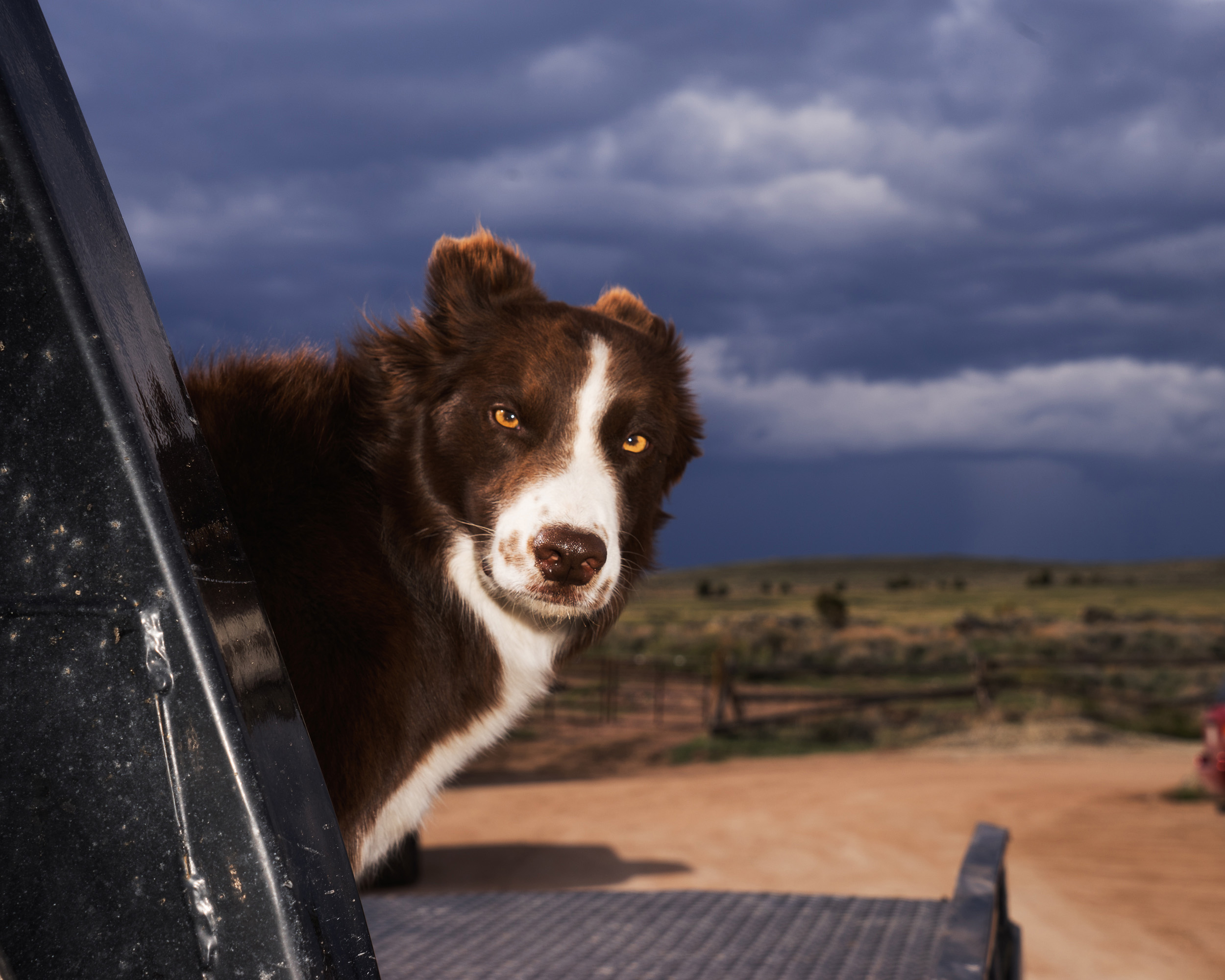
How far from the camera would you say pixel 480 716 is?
2547 millimetres

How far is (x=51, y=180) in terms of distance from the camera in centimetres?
79

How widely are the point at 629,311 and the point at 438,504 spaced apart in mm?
1146

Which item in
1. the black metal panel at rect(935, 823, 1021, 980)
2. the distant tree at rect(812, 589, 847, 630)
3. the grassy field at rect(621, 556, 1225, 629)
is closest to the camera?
the black metal panel at rect(935, 823, 1021, 980)

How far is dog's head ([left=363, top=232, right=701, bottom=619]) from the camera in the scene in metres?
2.20

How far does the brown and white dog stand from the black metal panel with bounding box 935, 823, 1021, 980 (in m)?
1.14

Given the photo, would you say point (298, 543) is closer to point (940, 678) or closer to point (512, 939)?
point (512, 939)

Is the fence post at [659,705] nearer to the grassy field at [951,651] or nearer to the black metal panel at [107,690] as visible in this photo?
the grassy field at [951,651]

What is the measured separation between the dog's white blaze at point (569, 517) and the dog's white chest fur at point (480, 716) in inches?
5.1

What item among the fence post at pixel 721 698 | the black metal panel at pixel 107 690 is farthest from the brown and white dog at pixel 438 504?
the fence post at pixel 721 698

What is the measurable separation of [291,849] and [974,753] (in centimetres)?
2000

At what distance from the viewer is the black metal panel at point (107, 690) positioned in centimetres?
74

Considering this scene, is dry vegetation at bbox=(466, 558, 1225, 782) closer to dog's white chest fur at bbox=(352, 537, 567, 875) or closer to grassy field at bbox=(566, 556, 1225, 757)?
grassy field at bbox=(566, 556, 1225, 757)

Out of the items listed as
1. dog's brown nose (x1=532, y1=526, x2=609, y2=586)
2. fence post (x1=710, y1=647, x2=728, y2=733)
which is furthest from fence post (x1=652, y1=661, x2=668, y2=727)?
dog's brown nose (x1=532, y1=526, x2=609, y2=586)

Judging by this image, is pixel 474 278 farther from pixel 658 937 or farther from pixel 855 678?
pixel 855 678
